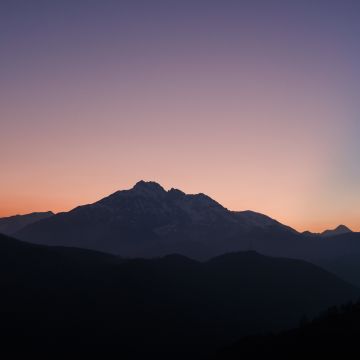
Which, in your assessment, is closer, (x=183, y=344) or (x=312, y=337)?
(x=312, y=337)

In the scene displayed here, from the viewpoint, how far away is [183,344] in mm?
195750

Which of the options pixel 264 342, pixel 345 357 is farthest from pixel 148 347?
pixel 345 357

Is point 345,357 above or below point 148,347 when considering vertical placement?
above

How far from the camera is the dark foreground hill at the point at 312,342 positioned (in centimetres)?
11987

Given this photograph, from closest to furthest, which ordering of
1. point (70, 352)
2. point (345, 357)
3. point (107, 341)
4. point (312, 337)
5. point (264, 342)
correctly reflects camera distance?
point (345, 357)
point (312, 337)
point (264, 342)
point (70, 352)
point (107, 341)

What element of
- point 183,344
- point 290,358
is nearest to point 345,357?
point 290,358

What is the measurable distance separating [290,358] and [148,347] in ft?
274

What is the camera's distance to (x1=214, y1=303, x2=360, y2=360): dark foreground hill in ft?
393

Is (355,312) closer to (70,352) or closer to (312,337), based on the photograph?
(312,337)

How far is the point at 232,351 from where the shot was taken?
5876 inches

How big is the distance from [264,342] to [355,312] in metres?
32.9

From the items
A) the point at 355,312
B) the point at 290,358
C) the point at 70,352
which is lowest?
the point at 70,352

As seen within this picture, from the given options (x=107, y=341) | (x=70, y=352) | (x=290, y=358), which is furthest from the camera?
(x=107, y=341)

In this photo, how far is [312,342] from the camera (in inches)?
5113
